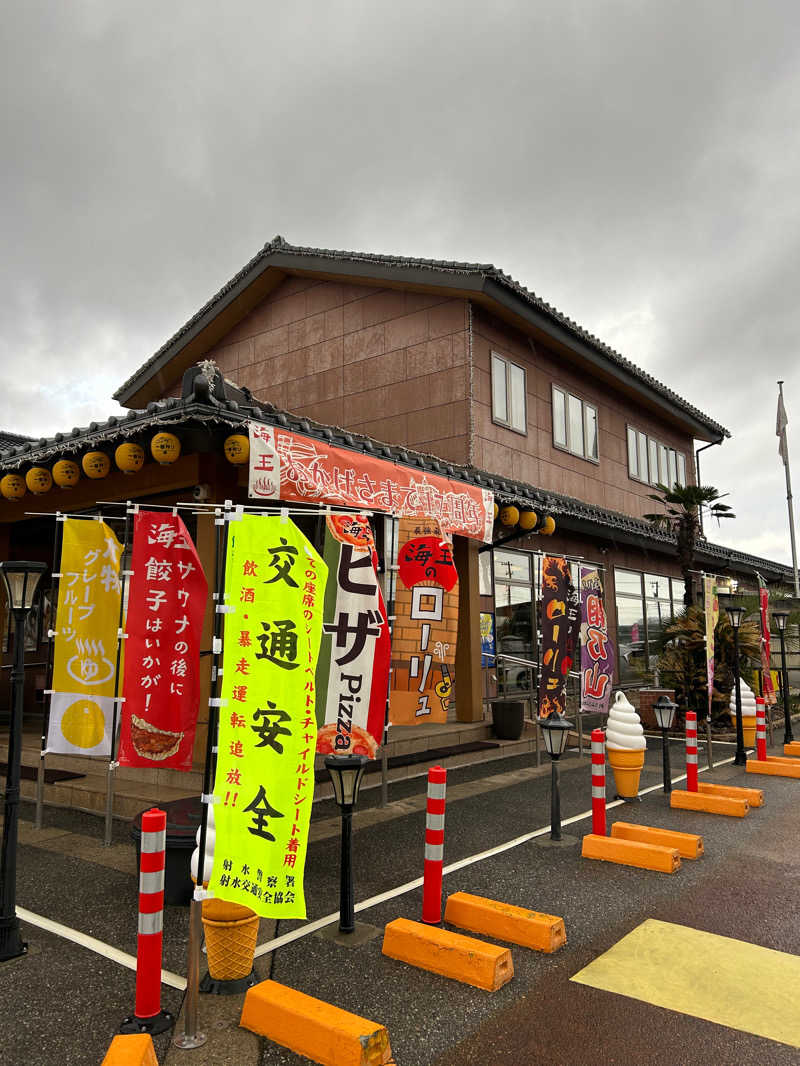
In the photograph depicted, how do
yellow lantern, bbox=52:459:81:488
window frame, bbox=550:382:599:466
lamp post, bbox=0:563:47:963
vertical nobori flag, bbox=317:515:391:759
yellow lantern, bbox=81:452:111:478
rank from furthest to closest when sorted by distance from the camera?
1. window frame, bbox=550:382:599:466
2. yellow lantern, bbox=52:459:81:488
3. yellow lantern, bbox=81:452:111:478
4. vertical nobori flag, bbox=317:515:391:759
5. lamp post, bbox=0:563:47:963

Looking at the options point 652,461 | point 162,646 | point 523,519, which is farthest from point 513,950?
point 652,461

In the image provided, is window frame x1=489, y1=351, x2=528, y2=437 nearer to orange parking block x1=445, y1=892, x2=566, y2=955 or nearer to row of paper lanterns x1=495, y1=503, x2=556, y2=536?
row of paper lanterns x1=495, y1=503, x2=556, y2=536

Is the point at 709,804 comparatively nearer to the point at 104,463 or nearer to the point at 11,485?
the point at 104,463

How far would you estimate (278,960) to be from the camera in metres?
4.61

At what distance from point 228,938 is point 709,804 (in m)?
6.50

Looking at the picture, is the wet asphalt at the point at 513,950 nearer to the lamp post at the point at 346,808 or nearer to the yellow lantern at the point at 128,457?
the lamp post at the point at 346,808

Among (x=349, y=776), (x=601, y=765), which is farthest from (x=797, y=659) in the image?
(x=349, y=776)

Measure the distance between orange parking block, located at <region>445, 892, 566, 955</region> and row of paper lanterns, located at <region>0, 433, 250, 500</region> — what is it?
17.1 ft

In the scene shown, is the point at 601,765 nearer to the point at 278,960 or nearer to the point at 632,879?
the point at 632,879

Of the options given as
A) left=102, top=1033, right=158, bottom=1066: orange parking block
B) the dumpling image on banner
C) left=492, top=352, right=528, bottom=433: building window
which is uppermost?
left=492, top=352, right=528, bottom=433: building window

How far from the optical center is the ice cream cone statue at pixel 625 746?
880cm

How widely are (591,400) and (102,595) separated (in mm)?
15516

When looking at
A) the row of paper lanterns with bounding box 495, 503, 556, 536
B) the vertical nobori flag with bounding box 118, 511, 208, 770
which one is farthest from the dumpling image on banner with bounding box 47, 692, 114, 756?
the row of paper lanterns with bounding box 495, 503, 556, 536

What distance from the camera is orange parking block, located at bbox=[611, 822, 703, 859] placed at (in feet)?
22.4
